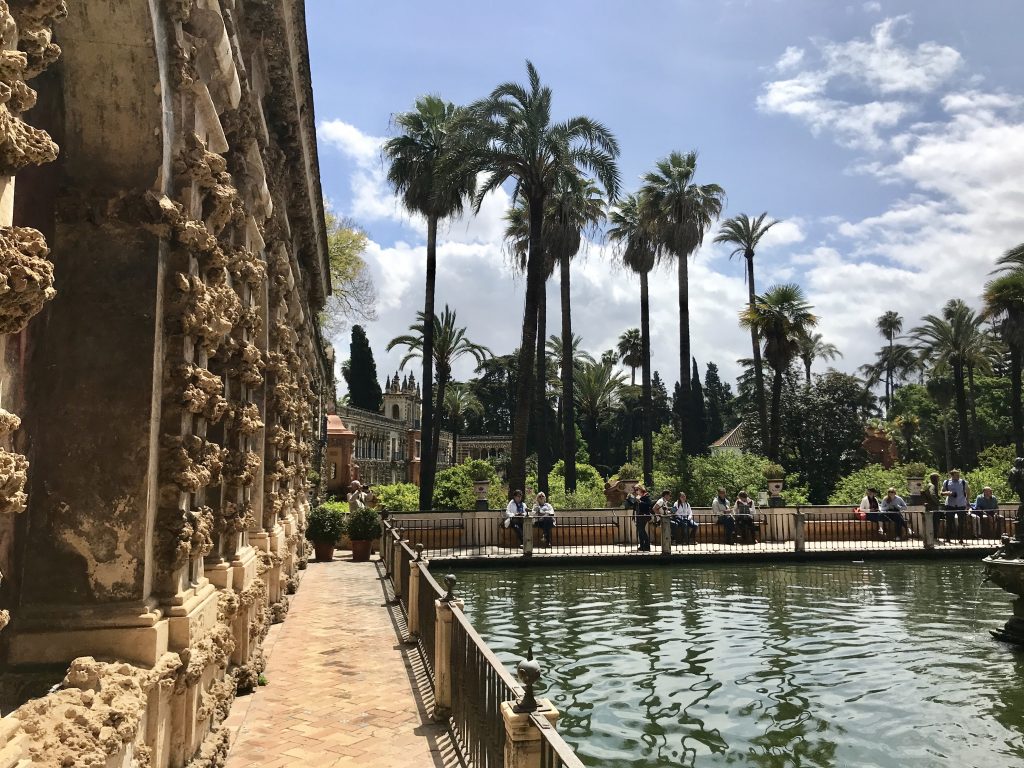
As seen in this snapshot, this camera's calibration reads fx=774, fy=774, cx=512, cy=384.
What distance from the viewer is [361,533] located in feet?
66.0

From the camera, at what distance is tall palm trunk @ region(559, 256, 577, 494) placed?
33.0 metres

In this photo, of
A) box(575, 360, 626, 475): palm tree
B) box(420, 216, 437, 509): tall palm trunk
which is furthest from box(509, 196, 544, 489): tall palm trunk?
box(575, 360, 626, 475): palm tree

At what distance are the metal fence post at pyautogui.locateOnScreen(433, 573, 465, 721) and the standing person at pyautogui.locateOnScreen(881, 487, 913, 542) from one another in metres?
20.0

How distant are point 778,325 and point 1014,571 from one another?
26.3 m

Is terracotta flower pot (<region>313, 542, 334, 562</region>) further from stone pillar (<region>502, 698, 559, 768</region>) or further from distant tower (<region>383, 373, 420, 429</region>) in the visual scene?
distant tower (<region>383, 373, 420, 429</region>)

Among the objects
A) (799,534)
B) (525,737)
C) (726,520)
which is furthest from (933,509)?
(525,737)

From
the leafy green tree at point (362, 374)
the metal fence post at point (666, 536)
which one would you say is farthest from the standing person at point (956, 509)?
the leafy green tree at point (362, 374)

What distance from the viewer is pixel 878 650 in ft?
34.1

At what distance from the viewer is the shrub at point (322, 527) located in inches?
794

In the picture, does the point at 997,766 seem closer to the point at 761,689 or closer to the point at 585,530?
the point at 761,689

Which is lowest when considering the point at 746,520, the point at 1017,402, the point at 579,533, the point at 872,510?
the point at 579,533

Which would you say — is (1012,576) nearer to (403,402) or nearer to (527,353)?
(527,353)

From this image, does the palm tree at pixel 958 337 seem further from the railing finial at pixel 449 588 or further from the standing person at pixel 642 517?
the railing finial at pixel 449 588

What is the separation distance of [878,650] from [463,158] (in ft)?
61.5
